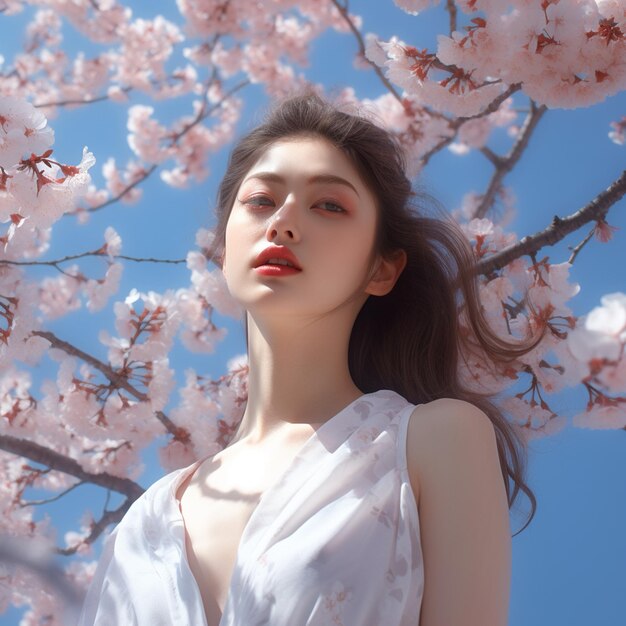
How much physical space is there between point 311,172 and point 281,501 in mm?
732

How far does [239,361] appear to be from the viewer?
2.85m

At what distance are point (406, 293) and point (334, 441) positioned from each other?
24.5 inches

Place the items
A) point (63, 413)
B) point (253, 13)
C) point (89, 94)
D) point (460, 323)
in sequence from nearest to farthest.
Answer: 1. point (460, 323)
2. point (63, 413)
3. point (253, 13)
4. point (89, 94)

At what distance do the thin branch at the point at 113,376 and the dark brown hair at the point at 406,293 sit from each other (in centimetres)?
64

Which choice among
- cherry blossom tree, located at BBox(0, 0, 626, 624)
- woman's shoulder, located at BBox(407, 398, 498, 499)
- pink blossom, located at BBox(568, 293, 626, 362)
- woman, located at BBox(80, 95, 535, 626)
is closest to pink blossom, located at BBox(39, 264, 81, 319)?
cherry blossom tree, located at BBox(0, 0, 626, 624)

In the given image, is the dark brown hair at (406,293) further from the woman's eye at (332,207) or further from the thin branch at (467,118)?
the thin branch at (467,118)

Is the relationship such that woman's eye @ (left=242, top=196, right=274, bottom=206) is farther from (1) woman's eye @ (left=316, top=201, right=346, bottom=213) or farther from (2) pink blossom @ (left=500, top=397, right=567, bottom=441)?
(2) pink blossom @ (left=500, top=397, right=567, bottom=441)

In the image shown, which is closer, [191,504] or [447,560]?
[447,560]

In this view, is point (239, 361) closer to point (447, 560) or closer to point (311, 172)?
point (311, 172)

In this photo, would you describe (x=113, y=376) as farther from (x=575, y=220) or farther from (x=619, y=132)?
(x=619, y=132)

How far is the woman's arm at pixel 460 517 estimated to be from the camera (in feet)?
4.48

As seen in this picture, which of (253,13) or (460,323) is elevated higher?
(253,13)

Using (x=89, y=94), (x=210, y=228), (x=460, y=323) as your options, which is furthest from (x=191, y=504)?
(x=89, y=94)

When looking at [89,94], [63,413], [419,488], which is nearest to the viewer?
[419,488]
